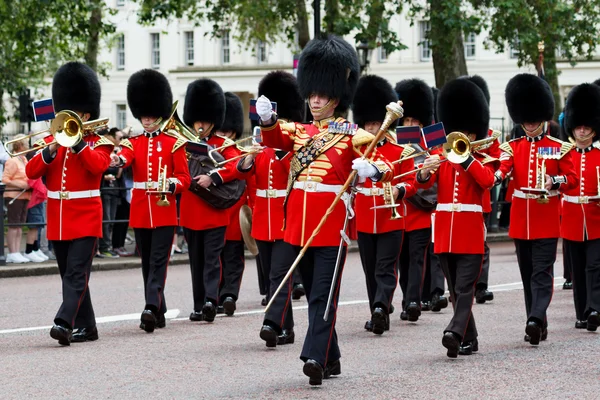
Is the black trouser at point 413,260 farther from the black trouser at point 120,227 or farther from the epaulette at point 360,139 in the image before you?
the black trouser at point 120,227

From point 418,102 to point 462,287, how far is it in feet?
12.0

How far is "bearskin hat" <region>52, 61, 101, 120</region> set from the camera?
979 centimetres

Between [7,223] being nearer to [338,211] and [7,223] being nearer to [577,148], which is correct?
[577,148]

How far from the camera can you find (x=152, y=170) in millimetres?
10289

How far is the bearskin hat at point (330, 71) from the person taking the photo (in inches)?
313

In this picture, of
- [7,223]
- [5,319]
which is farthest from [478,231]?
[7,223]

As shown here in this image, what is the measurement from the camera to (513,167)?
983 cm

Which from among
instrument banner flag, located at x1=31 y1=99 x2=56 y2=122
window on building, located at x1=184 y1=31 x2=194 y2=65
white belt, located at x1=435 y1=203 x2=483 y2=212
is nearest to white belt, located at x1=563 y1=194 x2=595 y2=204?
white belt, located at x1=435 y1=203 x2=483 y2=212

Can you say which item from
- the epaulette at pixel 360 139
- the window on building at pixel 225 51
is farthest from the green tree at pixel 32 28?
the window on building at pixel 225 51

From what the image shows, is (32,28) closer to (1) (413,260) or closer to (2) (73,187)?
(1) (413,260)

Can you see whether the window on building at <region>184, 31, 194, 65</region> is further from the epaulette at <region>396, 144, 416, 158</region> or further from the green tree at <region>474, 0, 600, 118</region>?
the epaulette at <region>396, 144, 416, 158</region>

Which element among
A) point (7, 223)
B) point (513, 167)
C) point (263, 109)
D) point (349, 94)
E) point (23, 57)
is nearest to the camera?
point (263, 109)

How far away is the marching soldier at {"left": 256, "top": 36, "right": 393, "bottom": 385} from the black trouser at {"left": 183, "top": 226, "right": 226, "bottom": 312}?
298 cm

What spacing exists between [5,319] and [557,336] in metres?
4.47
